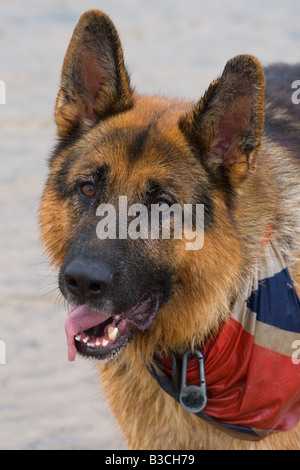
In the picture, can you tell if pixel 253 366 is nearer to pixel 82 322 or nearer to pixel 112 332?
pixel 112 332

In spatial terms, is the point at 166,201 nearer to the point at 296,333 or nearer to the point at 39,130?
the point at 296,333

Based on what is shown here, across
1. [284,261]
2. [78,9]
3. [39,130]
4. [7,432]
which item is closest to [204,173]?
[284,261]

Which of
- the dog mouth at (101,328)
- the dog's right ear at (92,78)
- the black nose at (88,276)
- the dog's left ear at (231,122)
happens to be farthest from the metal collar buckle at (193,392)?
the dog's right ear at (92,78)

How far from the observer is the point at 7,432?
5355 mm

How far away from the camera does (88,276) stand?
144 inches

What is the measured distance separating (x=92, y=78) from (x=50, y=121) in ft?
18.9

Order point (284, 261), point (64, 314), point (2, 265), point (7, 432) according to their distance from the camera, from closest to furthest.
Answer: point (284, 261), point (7, 432), point (64, 314), point (2, 265)

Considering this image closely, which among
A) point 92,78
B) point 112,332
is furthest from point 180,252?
point 92,78

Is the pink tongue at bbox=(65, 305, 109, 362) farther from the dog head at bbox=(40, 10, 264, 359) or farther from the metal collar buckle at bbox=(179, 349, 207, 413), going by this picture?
the metal collar buckle at bbox=(179, 349, 207, 413)

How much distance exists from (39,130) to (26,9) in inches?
194

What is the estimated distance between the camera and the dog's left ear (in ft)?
12.6

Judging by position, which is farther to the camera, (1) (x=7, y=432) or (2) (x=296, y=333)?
(1) (x=7, y=432)

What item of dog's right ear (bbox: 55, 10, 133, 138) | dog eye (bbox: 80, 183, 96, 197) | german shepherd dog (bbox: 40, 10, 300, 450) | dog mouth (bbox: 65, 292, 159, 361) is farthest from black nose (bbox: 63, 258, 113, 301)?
dog's right ear (bbox: 55, 10, 133, 138)

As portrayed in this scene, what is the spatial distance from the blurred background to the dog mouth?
723mm
